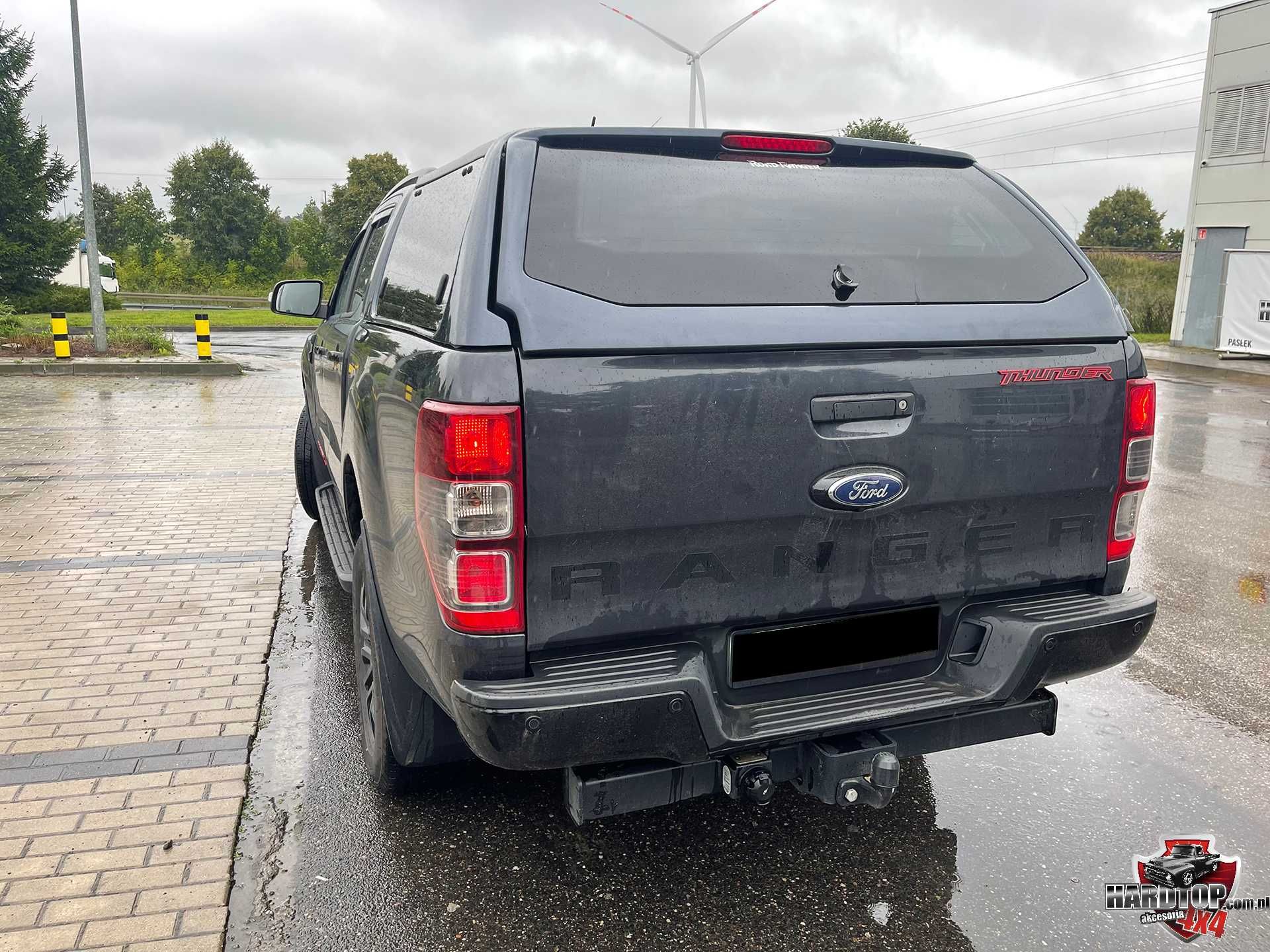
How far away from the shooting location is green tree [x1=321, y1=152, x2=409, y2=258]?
60.6 meters

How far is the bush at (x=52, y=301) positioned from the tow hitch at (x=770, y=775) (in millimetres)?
34486

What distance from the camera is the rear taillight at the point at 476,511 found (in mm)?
2209

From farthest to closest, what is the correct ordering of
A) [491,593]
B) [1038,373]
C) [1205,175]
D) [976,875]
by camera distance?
[1205,175], [976,875], [1038,373], [491,593]

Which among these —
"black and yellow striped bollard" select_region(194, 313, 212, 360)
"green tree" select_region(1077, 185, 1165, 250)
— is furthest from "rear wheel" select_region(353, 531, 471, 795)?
"green tree" select_region(1077, 185, 1165, 250)

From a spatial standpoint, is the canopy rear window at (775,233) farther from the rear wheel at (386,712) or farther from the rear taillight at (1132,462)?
the rear wheel at (386,712)

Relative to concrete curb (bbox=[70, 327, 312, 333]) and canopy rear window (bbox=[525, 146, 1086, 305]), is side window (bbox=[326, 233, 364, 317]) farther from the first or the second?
concrete curb (bbox=[70, 327, 312, 333])

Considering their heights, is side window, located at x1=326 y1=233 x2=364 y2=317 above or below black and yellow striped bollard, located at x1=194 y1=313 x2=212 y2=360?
above

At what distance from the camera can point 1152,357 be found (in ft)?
75.9

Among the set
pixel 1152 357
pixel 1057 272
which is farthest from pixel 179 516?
pixel 1152 357

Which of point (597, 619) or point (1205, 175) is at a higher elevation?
point (1205, 175)

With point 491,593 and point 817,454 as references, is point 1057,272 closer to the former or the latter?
point 817,454

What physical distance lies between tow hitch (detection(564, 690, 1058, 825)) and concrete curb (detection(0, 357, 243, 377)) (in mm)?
15690

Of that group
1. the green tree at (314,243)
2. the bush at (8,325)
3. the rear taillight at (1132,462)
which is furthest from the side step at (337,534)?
the green tree at (314,243)

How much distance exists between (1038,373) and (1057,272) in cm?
45
